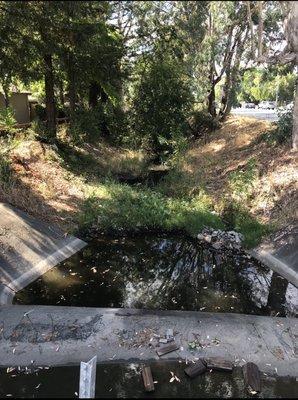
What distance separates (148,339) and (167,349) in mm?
362

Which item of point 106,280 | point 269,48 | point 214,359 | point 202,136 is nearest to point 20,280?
point 106,280

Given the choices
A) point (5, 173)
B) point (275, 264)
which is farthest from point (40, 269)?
point (275, 264)

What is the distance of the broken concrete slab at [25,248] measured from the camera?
750cm

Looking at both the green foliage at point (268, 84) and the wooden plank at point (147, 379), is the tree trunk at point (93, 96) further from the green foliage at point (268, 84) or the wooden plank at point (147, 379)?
the wooden plank at point (147, 379)

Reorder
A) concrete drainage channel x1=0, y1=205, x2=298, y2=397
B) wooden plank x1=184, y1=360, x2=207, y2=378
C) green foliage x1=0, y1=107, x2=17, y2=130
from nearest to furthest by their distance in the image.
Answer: wooden plank x1=184, y1=360, x2=207, y2=378
concrete drainage channel x1=0, y1=205, x2=298, y2=397
green foliage x1=0, y1=107, x2=17, y2=130

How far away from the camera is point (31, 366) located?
17.5ft

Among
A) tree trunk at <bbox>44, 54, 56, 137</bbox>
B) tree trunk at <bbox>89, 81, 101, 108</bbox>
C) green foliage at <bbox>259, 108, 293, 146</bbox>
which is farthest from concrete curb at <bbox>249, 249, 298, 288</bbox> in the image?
tree trunk at <bbox>89, 81, 101, 108</bbox>

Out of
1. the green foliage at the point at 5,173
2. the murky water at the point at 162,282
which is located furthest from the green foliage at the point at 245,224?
the green foliage at the point at 5,173

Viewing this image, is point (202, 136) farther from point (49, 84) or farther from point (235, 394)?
point (235, 394)

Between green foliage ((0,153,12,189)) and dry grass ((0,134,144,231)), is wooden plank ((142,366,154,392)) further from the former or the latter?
green foliage ((0,153,12,189))

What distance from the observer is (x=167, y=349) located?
5.64m

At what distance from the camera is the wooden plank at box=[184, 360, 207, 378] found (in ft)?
16.9

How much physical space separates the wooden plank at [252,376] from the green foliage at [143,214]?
17.3ft

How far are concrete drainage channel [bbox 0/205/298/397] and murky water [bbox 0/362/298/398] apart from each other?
0.24 ft
